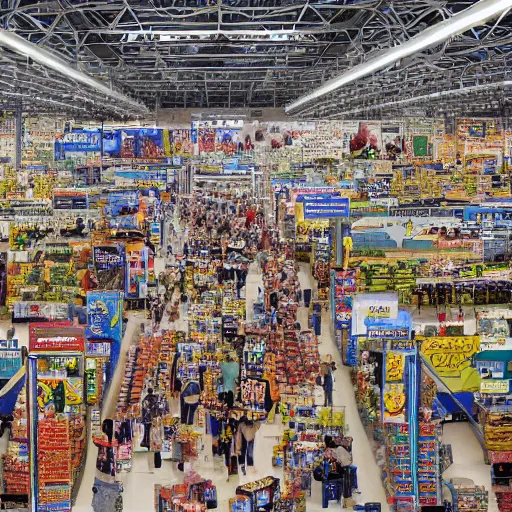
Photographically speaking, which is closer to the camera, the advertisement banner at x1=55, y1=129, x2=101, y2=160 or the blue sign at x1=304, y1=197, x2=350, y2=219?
the blue sign at x1=304, y1=197, x2=350, y2=219

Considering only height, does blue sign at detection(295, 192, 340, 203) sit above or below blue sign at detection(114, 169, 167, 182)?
below

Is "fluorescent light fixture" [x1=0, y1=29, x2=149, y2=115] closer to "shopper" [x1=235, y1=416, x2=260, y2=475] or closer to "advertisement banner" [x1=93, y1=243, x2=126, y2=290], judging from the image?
"advertisement banner" [x1=93, y1=243, x2=126, y2=290]

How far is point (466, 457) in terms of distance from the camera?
243 inches

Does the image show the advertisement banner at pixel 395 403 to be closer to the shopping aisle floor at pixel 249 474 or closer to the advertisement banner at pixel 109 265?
the shopping aisle floor at pixel 249 474

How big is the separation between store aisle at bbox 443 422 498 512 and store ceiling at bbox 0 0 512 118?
401cm

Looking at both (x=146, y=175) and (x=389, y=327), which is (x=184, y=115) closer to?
(x=146, y=175)

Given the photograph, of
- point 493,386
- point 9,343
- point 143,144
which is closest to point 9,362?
point 9,343

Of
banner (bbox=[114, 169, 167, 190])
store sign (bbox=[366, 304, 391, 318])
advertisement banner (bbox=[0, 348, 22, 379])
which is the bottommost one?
advertisement banner (bbox=[0, 348, 22, 379])

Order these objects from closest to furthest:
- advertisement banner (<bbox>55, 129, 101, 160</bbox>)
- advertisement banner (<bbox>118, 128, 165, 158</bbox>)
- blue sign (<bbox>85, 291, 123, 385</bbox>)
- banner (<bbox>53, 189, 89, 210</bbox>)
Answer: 1. blue sign (<bbox>85, 291, 123, 385</bbox>)
2. banner (<bbox>53, 189, 89, 210</bbox>)
3. advertisement banner (<bbox>118, 128, 165, 158</bbox>)
4. advertisement banner (<bbox>55, 129, 101, 160</bbox>)

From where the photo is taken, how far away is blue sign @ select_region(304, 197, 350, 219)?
8.25 m

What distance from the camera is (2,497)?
19.3ft

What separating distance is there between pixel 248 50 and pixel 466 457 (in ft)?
23.5

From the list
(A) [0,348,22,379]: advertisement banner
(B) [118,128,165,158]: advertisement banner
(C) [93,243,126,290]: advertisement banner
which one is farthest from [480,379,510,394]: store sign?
(B) [118,128,165,158]: advertisement banner

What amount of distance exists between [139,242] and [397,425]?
3.68 meters
